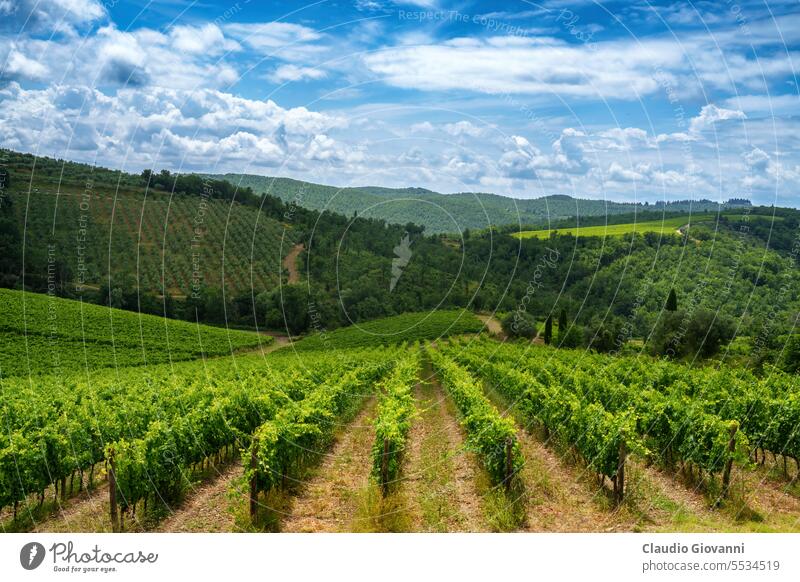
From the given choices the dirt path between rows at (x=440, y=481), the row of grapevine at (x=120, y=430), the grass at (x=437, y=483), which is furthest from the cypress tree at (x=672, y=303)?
the row of grapevine at (x=120, y=430)

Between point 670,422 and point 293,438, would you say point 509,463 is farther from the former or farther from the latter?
point 670,422

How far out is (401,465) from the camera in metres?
16.8

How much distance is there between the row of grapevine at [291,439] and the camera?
13727 mm

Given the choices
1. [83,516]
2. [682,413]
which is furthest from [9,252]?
[682,413]

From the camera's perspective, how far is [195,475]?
55.7 ft

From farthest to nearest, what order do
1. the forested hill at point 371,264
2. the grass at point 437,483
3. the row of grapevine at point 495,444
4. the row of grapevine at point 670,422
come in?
the forested hill at point 371,264, the row of grapevine at point 670,422, the row of grapevine at point 495,444, the grass at point 437,483

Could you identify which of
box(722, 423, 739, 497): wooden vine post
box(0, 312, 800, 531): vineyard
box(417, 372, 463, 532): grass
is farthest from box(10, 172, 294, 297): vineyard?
box(722, 423, 739, 497): wooden vine post

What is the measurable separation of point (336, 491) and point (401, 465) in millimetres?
2163

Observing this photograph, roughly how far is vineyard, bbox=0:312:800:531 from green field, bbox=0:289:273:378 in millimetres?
33227

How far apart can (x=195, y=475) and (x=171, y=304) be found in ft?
211

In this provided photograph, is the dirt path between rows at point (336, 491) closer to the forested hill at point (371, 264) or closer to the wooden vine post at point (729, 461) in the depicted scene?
the forested hill at point (371, 264)

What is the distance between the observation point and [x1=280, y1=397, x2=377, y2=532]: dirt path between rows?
13000 millimetres

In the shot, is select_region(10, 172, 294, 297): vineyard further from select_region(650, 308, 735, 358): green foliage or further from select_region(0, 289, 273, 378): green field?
select_region(650, 308, 735, 358): green foliage

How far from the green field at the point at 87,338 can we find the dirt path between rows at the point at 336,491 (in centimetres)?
3468
